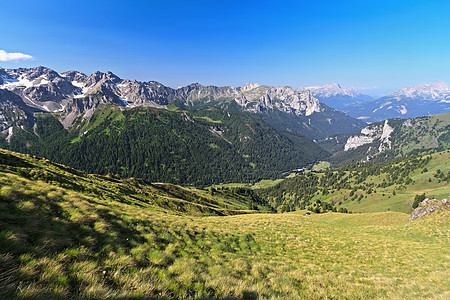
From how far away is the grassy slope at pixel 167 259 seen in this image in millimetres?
5711

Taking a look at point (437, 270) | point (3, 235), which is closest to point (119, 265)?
point (3, 235)

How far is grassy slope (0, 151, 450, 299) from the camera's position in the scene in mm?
5711

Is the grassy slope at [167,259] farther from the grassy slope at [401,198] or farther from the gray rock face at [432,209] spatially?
the grassy slope at [401,198]

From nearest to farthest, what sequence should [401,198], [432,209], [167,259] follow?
[167,259]
[432,209]
[401,198]

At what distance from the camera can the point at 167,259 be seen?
10859 mm

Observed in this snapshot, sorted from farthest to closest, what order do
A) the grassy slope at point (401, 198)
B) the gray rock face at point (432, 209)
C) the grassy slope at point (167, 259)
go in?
the grassy slope at point (401, 198) < the gray rock face at point (432, 209) < the grassy slope at point (167, 259)

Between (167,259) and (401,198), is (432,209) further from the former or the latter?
(401,198)

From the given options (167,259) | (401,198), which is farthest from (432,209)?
(401,198)

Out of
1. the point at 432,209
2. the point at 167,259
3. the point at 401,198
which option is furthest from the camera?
the point at 401,198

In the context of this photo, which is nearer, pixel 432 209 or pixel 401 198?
pixel 432 209

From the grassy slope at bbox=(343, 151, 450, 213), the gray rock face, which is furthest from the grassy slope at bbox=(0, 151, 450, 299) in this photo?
the grassy slope at bbox=(343, 151, 450, 213)

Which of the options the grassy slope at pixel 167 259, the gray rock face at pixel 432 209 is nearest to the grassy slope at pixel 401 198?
the gray rock face at pixel 432 209

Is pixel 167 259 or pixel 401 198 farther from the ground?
pixel 167 259

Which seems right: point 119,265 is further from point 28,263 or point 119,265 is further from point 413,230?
point 413,230
